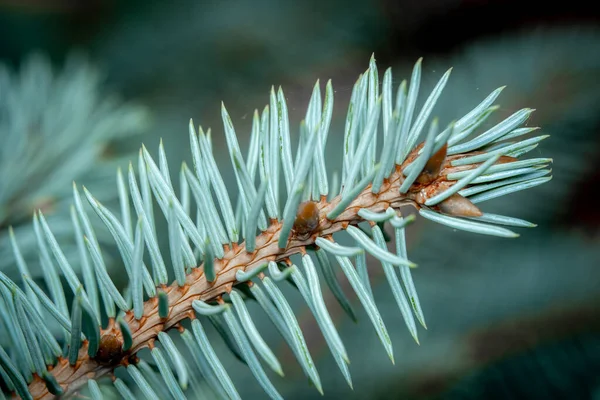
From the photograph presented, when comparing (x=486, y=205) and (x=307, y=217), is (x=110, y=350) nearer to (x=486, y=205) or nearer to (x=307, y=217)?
(x=307, y=217)

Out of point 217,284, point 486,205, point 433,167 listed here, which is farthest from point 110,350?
point 486,205

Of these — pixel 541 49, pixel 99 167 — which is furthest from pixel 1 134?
pixel 541 49

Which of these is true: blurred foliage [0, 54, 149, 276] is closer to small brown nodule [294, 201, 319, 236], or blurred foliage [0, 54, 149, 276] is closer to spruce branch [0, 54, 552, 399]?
spruce branch [0, 54, 552, 399]

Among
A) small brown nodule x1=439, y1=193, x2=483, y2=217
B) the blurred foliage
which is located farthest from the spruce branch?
the blurred foliage

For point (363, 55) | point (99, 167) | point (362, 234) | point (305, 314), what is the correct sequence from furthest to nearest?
1. point (363, 55)
2. point (305, 314)
3. point (99, 167)
4. point (362, 234)

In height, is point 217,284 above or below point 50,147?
below

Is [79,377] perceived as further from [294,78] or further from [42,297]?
[294,78]

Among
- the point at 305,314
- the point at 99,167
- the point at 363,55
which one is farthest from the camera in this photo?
the point at 363,55
